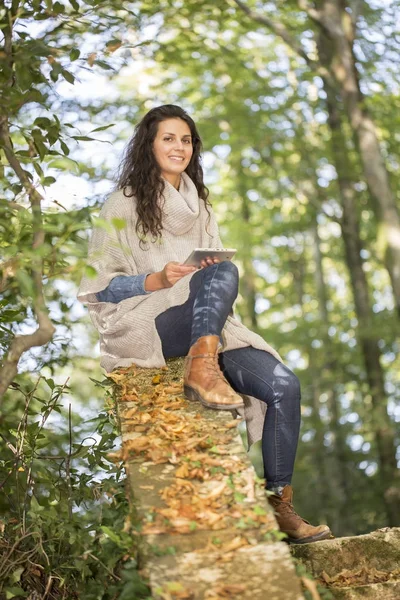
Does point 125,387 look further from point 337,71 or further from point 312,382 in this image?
point 312,382

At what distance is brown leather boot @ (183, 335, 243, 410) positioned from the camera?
367cm

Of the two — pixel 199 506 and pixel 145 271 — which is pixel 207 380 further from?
pixel 145 271

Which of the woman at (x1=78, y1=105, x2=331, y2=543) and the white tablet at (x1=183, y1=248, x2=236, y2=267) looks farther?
the white tablet at (x1=183, y1=248, x2=236, y2=267)

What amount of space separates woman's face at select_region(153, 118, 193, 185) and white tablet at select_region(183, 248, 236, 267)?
841 millimetres

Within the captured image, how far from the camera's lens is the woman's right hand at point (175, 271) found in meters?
4.10

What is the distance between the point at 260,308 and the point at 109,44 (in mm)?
18242

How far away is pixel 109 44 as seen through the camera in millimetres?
4152

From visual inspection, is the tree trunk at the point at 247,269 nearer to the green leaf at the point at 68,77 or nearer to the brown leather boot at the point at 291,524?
the brown leather boot at the point at 291,524

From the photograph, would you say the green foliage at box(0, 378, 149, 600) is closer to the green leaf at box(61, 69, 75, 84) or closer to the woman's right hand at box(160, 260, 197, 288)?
the woman's right hand at box(160, 260, 197, 288)

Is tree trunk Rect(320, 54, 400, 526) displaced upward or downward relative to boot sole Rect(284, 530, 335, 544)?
downward

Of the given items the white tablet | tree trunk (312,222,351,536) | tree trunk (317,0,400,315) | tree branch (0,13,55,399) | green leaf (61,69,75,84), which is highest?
green leaf (61,69,75,84)

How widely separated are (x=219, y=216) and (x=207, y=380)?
15864mm

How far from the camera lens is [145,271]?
4.55 m

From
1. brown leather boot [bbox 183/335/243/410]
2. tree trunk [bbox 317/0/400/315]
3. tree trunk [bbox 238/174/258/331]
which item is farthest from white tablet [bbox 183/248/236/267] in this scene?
tree trunk [bbox 238/174/258/331]
